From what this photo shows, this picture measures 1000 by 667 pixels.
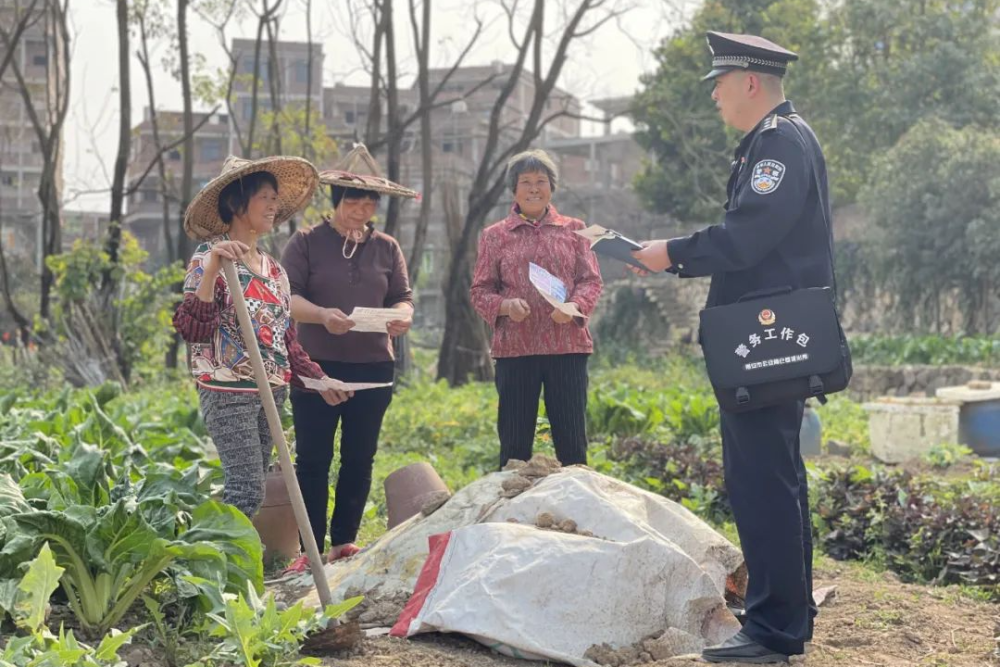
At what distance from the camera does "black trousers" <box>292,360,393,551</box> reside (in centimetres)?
579

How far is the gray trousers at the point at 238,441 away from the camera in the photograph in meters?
4.73

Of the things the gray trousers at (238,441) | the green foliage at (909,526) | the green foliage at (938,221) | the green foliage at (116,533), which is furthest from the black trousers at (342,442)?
the green foliage at (938,221)

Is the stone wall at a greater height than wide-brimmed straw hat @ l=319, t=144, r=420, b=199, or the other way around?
wide-brimmed straw hat @ l=319, t=144, r=420, b=199

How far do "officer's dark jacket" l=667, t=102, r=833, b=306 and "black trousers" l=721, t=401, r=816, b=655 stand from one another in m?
0.45

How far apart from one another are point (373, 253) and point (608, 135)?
4060 centimetres

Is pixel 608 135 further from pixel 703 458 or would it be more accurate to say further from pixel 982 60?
pixel 703 458

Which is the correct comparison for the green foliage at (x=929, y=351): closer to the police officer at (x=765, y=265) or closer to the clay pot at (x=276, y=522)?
the clay pot at (x=276, y=522)

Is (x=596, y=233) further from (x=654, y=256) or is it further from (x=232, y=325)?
(x=232, y=325)

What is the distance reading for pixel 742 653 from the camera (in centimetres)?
409

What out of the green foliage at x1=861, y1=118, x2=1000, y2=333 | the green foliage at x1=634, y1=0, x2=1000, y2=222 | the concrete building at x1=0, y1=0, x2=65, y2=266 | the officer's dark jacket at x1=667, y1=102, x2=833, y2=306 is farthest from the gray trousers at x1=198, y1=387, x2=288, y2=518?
the concrete building at x1=0, y1=0, x2=65, y2=266

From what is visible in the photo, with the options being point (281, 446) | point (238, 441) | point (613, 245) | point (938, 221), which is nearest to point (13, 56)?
point (238, 441)

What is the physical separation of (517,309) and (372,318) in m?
0.65

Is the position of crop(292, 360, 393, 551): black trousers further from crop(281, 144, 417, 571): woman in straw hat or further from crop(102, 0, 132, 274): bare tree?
crop(102, 0, 132, 274): bare tree

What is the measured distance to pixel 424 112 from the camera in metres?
17.6
